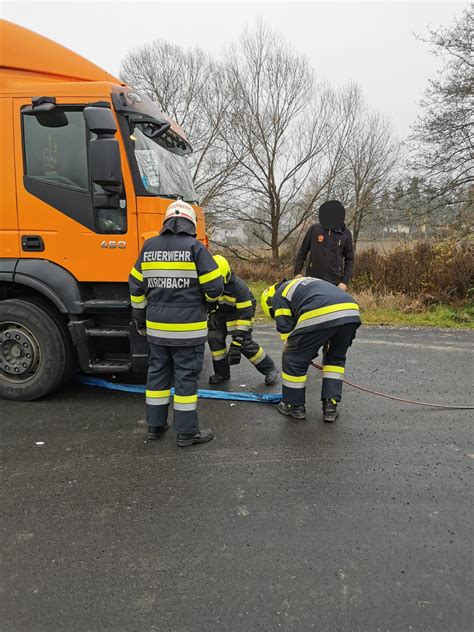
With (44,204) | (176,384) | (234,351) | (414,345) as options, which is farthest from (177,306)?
(414,345)

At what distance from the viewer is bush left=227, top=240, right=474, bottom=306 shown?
8500 millimetres

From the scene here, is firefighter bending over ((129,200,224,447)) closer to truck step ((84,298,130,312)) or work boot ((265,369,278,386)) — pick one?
truck step ((84,298,130,312))

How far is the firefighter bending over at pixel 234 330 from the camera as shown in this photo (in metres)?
4.16

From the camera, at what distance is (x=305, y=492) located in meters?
2.54

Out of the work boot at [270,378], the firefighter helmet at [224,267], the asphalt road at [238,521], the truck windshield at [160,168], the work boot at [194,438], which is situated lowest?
the asphalt road at [238,521]

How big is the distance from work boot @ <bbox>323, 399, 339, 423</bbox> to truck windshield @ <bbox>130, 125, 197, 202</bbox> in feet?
7.64

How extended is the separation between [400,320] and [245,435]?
5400 millimetres

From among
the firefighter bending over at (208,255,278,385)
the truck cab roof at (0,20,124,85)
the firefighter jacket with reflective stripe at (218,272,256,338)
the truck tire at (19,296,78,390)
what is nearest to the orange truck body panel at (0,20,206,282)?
the truck cab roof at (0,20,124,85)

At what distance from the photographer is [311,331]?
11.2ft

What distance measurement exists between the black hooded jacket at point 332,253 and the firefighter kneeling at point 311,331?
1495 millimetres

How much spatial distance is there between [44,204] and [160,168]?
3.47ft

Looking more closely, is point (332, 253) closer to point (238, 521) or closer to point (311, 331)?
point (311, 331)

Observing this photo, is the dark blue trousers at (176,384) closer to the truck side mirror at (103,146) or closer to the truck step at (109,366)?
the truck step at (109,366)

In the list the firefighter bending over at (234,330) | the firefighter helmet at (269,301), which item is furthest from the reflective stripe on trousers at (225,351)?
the firefighter helmet at (269,301)
